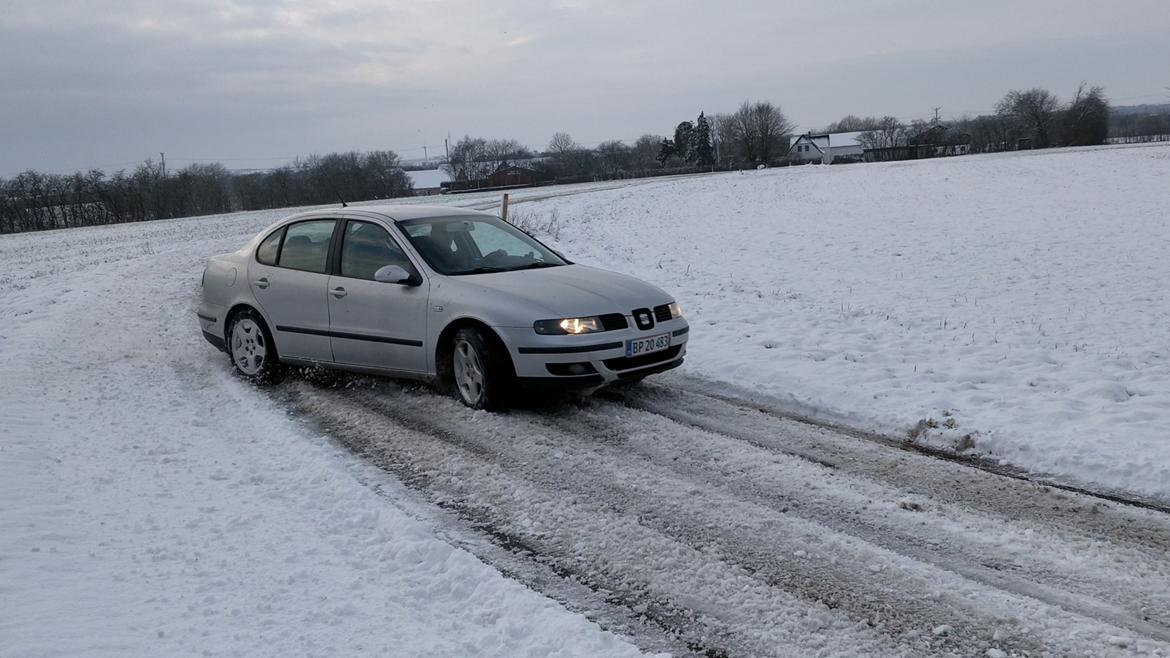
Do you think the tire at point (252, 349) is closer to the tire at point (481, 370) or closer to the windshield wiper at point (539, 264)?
the tire at point (481, 370)

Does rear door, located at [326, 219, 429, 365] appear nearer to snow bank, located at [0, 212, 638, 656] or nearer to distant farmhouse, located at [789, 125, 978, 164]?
snow bank, located at [0, 212, 638, 656]

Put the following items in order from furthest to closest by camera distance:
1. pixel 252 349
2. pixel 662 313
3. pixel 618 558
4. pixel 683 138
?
pixel 683 138, pixel 252 349, pixel 662 313, pixel 618 558

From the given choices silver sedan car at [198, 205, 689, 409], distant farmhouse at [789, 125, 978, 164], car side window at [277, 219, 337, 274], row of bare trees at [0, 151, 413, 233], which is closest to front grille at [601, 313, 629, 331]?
silver sedan car at [198, 205, 689, 409]

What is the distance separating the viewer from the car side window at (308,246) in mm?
7676

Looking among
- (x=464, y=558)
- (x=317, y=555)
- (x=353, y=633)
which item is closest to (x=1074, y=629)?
(x=464, y=558)

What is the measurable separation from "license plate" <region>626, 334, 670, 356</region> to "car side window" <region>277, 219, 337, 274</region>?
2906mm

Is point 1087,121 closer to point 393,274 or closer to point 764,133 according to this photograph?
point 764,133

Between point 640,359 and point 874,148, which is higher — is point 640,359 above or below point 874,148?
below

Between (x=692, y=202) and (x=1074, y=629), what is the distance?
32717 mm

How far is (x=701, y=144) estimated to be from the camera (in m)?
126

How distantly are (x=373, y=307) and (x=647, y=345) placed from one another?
2319 mm

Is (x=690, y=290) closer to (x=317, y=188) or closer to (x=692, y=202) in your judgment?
(x=692, y=202)

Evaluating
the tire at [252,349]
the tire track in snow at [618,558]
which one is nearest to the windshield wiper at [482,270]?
the tire track in snow at [618,558]

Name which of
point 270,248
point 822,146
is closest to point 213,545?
point 270,248
